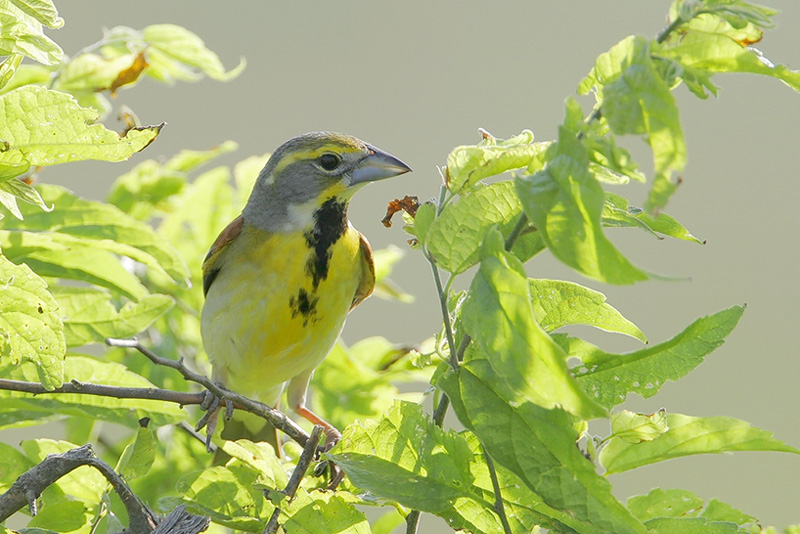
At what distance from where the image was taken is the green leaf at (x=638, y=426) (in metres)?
1.92

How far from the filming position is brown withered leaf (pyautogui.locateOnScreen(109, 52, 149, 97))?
3.07 metres

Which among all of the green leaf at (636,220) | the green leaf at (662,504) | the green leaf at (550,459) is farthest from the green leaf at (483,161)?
the green leaf at (662,504)

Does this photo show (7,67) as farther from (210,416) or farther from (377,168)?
(377,168)

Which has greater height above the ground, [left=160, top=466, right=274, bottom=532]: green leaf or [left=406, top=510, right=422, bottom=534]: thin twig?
[left=406, top=510, right=422, bottom=534]: thin twig

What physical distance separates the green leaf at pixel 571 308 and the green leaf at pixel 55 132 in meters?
0.86

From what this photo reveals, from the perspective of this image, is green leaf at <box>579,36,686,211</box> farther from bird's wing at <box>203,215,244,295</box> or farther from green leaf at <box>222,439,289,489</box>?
bird's wing at <box>203,215,244,295</box>

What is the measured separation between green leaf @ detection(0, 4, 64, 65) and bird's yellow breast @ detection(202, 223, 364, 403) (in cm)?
203

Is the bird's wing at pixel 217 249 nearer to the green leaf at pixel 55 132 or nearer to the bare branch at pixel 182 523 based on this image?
the green leaf at pixel 55 132

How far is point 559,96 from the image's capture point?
14.9m

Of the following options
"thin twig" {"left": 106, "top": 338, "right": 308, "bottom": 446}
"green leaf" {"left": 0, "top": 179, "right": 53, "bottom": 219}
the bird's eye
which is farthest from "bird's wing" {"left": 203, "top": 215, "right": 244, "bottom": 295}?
"green leaf" {"left": 0, "top": 179, "right": 53, "bottom": 219}

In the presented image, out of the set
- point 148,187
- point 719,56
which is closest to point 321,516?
point 719,56

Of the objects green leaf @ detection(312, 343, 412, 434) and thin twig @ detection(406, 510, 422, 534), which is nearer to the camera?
thin twig @ detection(406, 510, 422, 534)

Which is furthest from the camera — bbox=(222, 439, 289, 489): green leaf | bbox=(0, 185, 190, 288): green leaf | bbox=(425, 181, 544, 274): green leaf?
bbox=(0, 185, 190, 288): green leaf

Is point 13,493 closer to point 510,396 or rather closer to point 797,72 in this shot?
point 510,396
